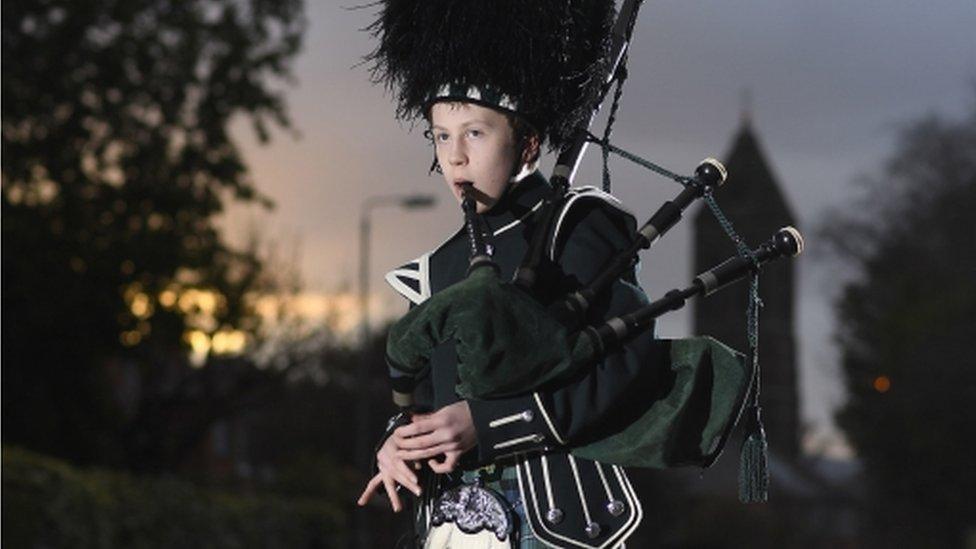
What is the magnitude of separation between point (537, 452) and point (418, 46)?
0.85 metres

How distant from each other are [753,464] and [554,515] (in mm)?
415

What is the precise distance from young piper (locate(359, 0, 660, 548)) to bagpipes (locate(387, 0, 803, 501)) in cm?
4

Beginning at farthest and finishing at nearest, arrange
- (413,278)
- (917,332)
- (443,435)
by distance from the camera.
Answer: (917,332)
(413,278)
(443,435)

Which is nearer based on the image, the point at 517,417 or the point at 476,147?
the point at 517,417

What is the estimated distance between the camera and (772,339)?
12862cm

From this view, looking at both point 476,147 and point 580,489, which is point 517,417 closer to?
point 580,489

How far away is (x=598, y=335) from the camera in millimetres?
3449

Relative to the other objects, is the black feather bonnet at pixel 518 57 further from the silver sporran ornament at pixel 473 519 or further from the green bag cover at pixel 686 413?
the silver sporran ornament at pixel 473 519

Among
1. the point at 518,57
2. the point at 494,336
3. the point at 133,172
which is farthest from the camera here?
the point at 133,172

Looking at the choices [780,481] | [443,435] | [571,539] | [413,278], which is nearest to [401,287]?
[413,278]

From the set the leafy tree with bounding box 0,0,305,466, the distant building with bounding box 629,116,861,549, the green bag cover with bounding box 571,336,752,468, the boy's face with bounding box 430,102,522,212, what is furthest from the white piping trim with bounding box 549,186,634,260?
the distant building with bounding box 629,116,861,549

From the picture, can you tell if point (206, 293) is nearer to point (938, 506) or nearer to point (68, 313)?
point (68, 313)

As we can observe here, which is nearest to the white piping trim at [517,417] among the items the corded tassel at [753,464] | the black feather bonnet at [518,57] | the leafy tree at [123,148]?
the corded tassel at [753,464]

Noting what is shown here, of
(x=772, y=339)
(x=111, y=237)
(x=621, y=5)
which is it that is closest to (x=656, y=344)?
(x=621, y=5)
